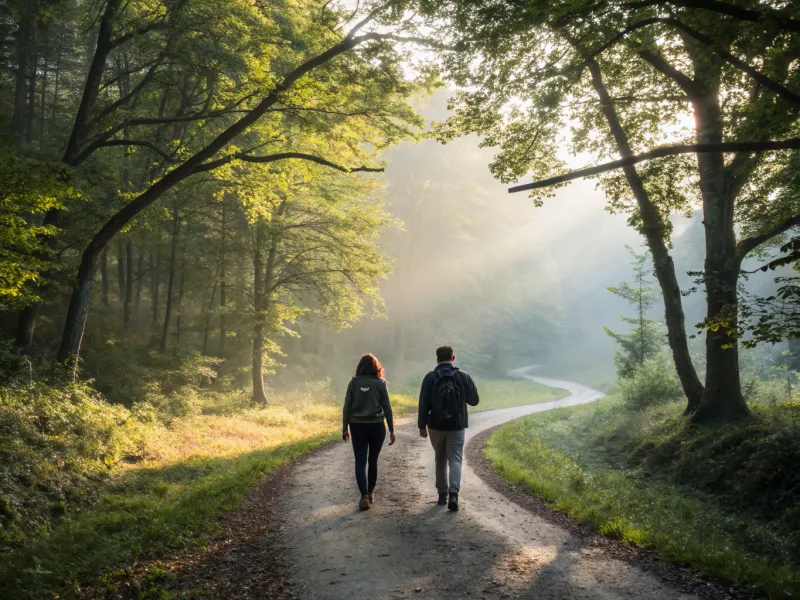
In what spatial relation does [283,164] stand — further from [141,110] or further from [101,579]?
[101,579]

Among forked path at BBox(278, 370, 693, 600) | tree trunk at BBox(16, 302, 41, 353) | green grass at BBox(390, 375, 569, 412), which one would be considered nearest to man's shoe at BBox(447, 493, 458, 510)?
forked path at BBox(278, 370, 693, 600)

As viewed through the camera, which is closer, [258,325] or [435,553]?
[435,553]

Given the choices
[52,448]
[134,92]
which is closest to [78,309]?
[52,448]

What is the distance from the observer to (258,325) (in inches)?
778

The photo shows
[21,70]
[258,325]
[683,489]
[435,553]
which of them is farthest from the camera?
[258,325]

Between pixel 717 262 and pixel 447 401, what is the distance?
819 centimetres

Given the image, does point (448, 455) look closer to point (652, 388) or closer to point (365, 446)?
point (365, 446)

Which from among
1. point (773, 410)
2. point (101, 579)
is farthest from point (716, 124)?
point (101, 579)

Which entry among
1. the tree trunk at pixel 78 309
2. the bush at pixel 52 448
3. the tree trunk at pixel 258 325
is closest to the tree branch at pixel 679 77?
the tree trunk at pixel 78 309

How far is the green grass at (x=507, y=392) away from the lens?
3481 centimetres

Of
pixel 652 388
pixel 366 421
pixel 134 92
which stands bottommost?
pixel 366 421

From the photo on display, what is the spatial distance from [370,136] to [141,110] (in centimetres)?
785

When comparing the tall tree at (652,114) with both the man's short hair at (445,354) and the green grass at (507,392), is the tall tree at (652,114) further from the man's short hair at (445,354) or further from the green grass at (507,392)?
the green grass at (507,392)

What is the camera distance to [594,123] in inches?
544
